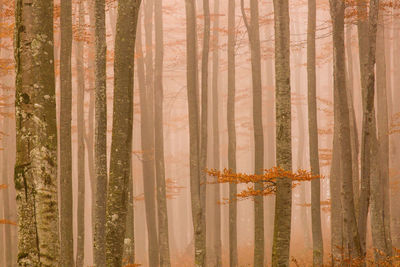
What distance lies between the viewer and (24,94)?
5203mm

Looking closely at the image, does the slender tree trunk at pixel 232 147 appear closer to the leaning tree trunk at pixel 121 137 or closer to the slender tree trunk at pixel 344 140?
the slender tree trunk at pixel 344 140

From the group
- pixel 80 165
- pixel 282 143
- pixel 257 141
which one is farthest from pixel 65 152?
pixel 257 141

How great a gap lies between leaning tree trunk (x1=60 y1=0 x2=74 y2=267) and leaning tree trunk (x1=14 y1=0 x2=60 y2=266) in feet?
13.8

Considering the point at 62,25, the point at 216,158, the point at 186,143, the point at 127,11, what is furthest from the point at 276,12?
the point at 186,143

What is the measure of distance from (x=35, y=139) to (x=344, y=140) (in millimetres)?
6949

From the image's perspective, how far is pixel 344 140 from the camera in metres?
9.71

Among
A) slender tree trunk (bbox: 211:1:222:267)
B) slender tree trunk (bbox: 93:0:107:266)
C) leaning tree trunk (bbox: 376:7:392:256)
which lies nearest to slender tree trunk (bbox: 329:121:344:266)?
leaning tree trunk (bbox: 376:7:392:256)

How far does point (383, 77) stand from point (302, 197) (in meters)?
13.1

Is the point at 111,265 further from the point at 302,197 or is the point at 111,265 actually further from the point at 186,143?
the point at 186,143

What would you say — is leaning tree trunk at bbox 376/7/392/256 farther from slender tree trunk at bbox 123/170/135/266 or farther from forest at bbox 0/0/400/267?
slender tree trunk at bbox 123/170/135/266

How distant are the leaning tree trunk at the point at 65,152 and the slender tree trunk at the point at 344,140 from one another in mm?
5997

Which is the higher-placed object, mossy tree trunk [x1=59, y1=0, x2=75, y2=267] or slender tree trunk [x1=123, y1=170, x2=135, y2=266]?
mossy tree trunk [x1=59, y1=0, x2=75, y2=267]

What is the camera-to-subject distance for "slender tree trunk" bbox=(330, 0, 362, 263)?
362 inches

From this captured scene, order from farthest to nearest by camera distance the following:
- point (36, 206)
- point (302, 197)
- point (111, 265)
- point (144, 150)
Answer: point (302, 197) → point (144, 150) → point (111, 265) → point (36, 206)
